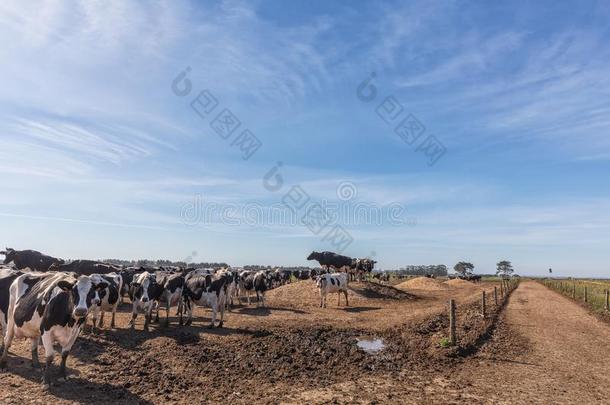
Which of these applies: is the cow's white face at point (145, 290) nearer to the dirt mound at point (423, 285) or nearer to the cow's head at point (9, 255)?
the cow's head at point (9, 255)

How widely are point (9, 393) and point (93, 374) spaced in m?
2.03

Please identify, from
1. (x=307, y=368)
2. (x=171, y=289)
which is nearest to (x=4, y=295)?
(x=171, y=289)

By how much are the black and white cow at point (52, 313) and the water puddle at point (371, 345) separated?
8904 millimetres

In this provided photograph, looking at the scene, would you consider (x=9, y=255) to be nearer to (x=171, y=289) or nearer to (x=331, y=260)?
(x=171, y=289)

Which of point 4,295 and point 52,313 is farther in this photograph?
point 4,295

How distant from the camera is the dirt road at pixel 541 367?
1060 cm

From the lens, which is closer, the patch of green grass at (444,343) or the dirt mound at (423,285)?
the patch of green grass at (444,343)

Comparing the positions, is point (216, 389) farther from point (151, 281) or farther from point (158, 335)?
point (151, 281)

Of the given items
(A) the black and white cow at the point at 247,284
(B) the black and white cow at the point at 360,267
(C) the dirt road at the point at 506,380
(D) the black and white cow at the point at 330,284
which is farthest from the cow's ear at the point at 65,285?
(B) the black and white cow at the point at 360,267

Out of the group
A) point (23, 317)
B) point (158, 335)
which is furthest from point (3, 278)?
point (158, 335)

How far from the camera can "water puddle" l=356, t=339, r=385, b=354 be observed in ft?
48.7

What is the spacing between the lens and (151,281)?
18.2 m

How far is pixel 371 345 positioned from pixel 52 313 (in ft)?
34.4

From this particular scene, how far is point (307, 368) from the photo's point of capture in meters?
12.2
